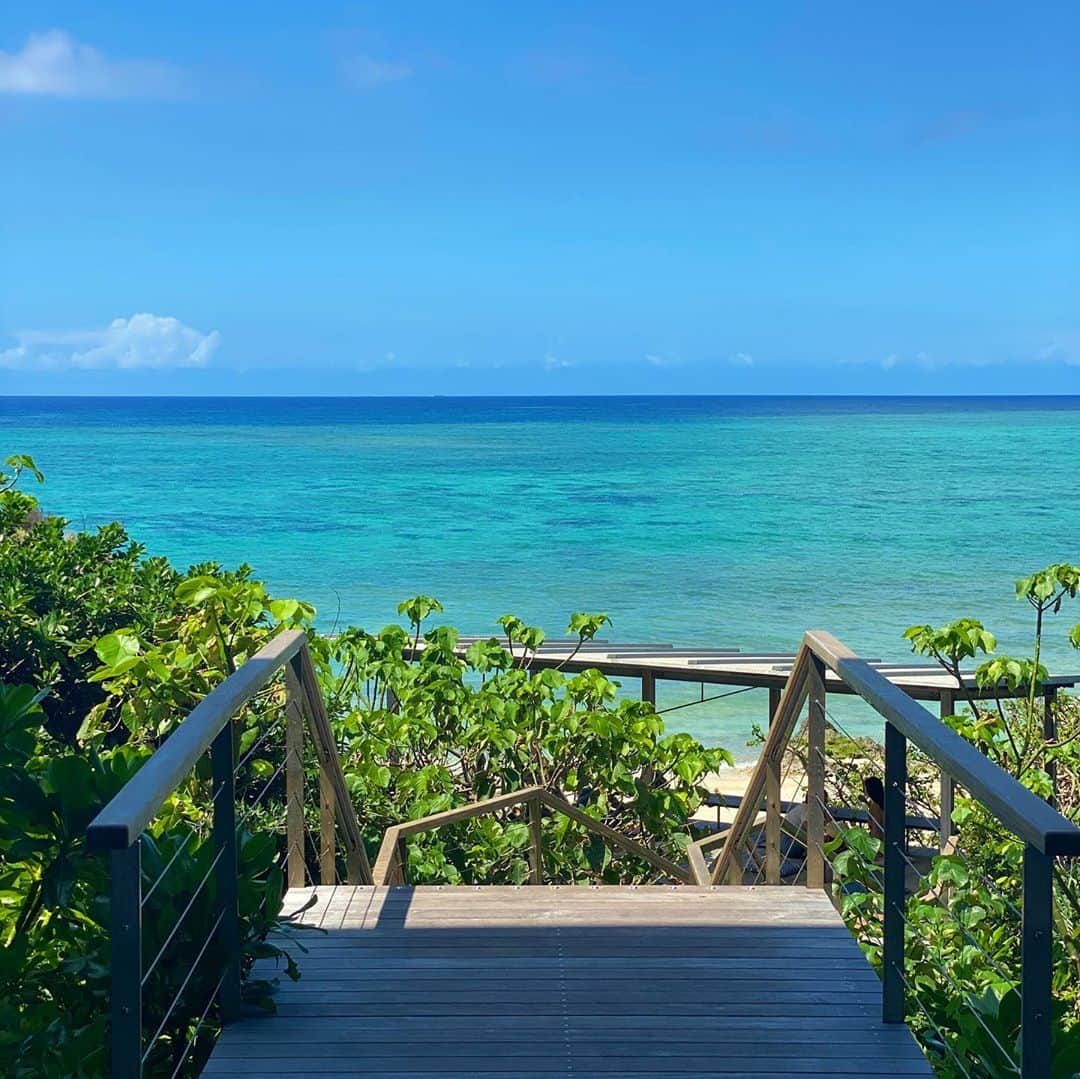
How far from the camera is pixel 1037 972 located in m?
1.83

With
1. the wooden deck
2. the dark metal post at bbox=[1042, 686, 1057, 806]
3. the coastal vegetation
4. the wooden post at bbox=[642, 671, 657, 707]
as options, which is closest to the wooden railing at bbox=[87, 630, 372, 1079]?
the wooden deck

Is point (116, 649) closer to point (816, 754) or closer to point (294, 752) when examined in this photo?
point (294, 752)

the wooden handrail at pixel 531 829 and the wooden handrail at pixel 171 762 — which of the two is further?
the wooden handrail at pixel 531 829

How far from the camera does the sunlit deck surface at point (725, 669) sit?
11.2m

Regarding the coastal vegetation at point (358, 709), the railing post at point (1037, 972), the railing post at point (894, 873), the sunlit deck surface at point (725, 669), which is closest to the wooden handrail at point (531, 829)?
the coastal vegetation at point (358, 709)

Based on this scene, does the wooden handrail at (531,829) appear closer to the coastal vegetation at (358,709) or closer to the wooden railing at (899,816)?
the coastal vegetation at (358,709)

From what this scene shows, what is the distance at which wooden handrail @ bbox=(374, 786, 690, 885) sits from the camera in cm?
465

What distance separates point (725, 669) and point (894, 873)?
908 centimetres

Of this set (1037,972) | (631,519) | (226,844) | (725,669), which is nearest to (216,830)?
(226,844)

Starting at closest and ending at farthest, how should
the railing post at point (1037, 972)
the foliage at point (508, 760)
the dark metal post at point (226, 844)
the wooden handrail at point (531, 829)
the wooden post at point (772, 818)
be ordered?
the railing post at point (1037, 972), the dark metal post at point (226, 844), the wooden post at point (772, 818), the wooden handrail at point (531, 829), the foliage at point (508, 760)

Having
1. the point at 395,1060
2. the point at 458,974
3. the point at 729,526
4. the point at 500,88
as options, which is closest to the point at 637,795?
the point at 458,974

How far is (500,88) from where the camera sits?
44.0m

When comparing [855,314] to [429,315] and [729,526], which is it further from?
[729,526]

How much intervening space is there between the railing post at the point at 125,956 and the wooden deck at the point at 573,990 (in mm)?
872
